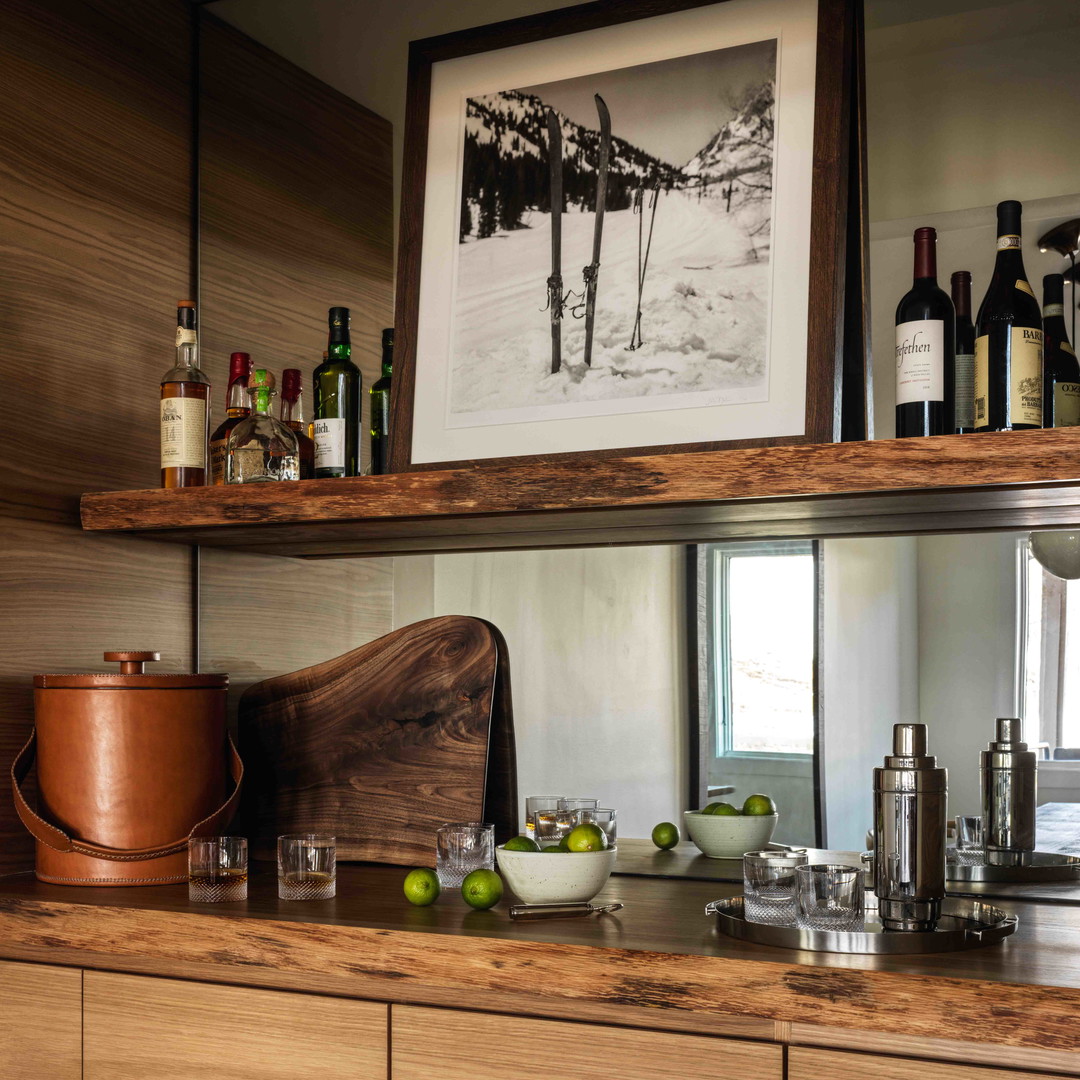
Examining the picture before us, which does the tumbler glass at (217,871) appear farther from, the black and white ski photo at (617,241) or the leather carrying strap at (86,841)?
the black and white ski photo at (617,241)

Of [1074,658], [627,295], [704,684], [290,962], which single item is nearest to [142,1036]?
[290,962]

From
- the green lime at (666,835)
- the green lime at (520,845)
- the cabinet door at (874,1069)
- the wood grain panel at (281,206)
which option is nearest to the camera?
the cabinet door at (874,1069)

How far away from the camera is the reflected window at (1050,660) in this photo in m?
1.47

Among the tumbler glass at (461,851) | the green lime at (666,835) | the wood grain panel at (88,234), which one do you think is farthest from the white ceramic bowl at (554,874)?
the wood grain panel at (88,234)

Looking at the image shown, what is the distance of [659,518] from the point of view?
159 cm

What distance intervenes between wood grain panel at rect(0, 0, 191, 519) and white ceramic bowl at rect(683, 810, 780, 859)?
1012 millimetres

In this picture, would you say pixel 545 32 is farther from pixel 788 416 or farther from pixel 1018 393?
pixel 1018 393

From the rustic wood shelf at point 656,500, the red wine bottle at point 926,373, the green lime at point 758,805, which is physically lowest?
the green lime at point 758,805

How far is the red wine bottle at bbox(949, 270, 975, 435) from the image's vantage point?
4.65 ft

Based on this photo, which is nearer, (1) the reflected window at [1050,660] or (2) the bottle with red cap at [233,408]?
(1) the reflected window at [1050,660]

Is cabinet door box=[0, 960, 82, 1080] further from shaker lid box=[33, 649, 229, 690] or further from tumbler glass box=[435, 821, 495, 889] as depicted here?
tumbler glass box=[435, 821, 495, 889]

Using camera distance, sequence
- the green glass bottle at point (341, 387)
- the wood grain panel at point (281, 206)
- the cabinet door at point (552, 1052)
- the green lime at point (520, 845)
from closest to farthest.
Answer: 1. the cabinet door at point (552, 1052)
2. the green lime at point (520, 845)
3. the green glass bottle at point (341, 387)
4. the wood grain panel at point (281, 206)

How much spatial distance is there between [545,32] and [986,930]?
1276 mm

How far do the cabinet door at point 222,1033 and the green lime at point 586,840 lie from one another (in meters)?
0.28
